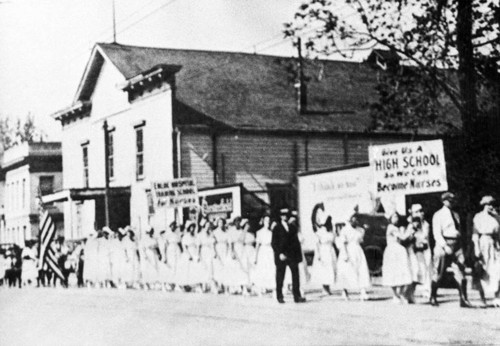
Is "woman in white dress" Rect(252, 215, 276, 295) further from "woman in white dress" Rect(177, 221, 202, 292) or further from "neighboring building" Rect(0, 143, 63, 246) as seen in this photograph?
"neighboring building" Rect(0, 143, 63, 246)

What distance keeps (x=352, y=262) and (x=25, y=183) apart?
27.3 m

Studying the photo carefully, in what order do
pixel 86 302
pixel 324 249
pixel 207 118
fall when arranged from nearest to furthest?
1. pixel 324 249
2. pixel 86 302
3. pixel 207 118

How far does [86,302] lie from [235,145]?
13.1 metres

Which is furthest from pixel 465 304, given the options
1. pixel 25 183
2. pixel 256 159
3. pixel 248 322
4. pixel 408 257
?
pixel 25 183

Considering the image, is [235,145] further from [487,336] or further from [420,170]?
[487,336]

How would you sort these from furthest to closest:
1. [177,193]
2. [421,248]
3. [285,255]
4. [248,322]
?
[177,193], [285,255], [421,248], [248,322]

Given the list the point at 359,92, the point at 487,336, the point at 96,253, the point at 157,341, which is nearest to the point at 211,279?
the point at 96,253

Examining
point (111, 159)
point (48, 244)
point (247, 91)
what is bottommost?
point (48, 244)

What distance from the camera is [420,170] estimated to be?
15.8 meters

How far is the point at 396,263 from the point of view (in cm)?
1519

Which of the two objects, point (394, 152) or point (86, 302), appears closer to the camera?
point (394, 152)

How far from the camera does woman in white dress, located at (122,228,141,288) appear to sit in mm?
23906

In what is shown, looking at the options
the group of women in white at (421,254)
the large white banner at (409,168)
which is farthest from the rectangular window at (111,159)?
the group of women in white at (421,254)

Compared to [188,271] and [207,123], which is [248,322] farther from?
[207,123]
